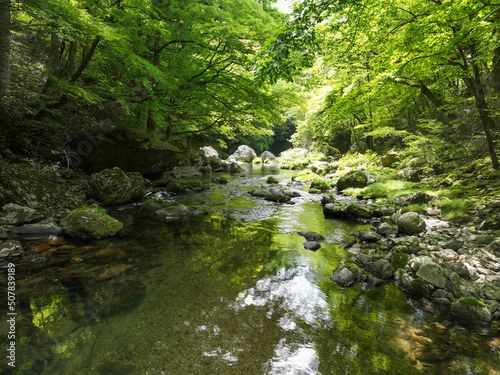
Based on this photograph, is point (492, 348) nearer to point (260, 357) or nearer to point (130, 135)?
point (260, 357)

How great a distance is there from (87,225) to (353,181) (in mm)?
11361

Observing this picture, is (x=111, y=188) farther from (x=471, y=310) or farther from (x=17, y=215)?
(x=471, y=310)

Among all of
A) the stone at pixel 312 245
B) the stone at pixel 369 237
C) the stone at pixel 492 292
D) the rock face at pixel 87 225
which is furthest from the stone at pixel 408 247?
the rock face at pixel 87 225

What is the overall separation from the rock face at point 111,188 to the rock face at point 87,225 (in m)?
2.42

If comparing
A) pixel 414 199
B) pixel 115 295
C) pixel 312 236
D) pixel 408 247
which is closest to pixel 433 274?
pixel 408 247

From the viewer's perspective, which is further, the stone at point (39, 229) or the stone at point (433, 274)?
the stone at point (39, 229)

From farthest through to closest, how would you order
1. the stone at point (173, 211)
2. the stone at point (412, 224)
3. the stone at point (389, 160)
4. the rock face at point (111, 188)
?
1. the stone at point (389, 160)
2. the rock face at point (111, 188)
3. the stone at point (173, 211)
4. the stone at point (412, 224)

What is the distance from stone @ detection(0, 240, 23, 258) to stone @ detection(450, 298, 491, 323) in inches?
267

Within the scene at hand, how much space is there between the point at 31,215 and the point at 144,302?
403 centimetres

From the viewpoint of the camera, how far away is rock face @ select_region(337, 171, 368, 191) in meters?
11.3

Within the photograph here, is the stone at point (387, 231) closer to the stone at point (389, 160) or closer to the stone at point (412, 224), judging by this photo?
the stone at point (412, 224)

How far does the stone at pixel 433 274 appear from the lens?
3.22 m

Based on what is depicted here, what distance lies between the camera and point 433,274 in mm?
3287

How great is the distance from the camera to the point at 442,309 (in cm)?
292
